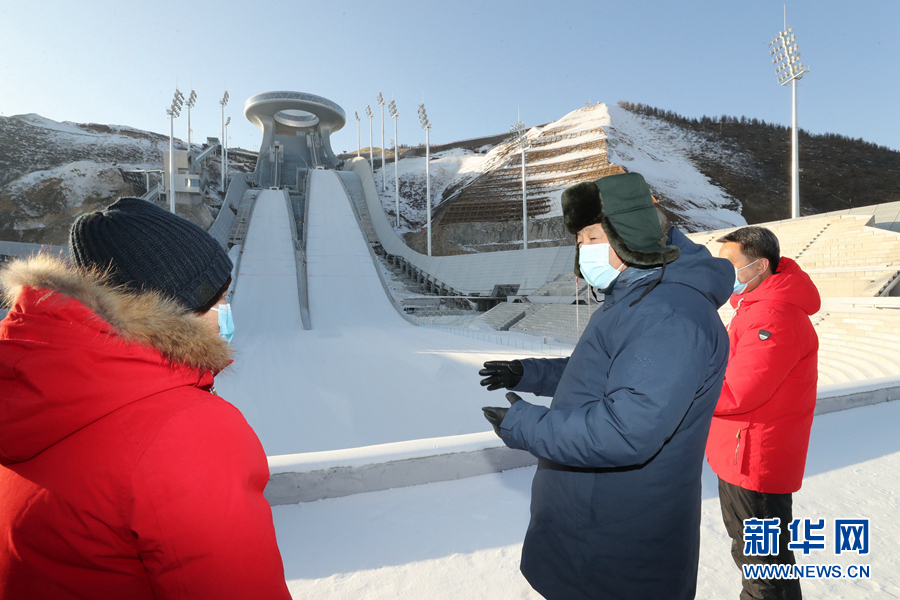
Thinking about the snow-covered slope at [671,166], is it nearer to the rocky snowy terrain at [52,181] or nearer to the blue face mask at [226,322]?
the blue face mask at [226,322]

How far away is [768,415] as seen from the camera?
2.00m

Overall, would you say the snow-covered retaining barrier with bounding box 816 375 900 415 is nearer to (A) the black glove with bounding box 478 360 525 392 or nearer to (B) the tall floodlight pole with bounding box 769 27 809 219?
(A) the black glove with bounding box 478 360 525 392

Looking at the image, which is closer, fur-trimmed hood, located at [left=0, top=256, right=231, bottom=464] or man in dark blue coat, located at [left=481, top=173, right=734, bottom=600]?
fur-trimmed hood, located at [left=0, top=256, right=231, bottom=464]

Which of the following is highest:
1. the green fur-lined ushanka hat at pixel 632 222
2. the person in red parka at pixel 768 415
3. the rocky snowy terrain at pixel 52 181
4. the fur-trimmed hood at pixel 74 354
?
the rocky snowy terrain at pixel 52 181

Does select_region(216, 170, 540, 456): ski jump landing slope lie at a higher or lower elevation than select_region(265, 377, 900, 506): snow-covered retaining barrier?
lower

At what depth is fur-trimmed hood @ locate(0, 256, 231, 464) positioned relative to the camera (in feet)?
2.56

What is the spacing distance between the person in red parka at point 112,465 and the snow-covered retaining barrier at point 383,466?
6.15 feet

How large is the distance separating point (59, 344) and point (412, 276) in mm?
24317

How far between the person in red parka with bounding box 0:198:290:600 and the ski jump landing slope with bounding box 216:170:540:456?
0.33 metres

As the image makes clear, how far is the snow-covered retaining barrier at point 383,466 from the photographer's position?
2.66 m

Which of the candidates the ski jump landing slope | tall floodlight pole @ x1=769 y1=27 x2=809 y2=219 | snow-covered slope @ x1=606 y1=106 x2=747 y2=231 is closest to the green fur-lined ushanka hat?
the ski jump landing slope

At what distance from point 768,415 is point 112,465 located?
236cm

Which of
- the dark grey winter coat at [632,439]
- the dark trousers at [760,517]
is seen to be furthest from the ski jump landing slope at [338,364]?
the dark trousers at [760,517]

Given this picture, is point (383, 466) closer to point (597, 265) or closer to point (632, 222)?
point (597, 265)
